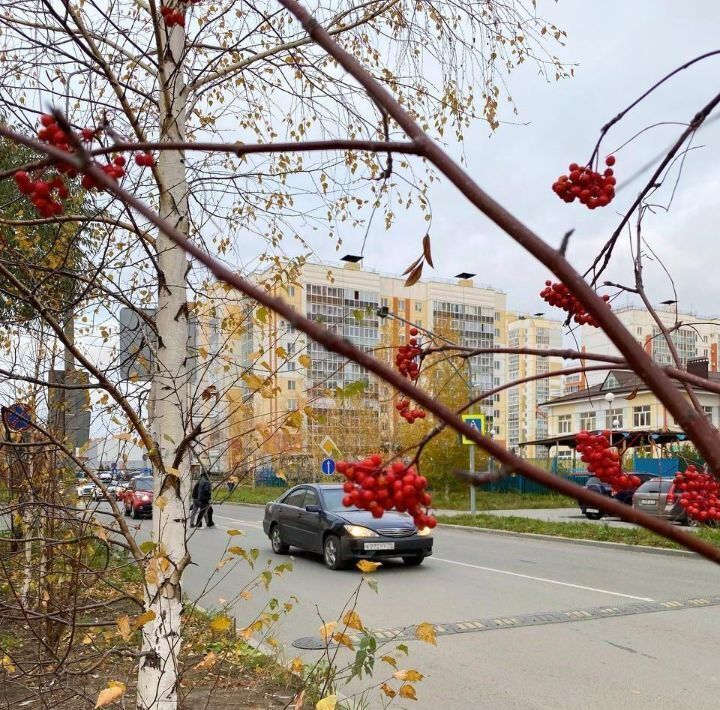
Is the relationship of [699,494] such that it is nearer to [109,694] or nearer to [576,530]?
[109,694]

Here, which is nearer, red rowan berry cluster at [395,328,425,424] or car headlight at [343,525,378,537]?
red rowan berry cluster at [395,328,425,424]

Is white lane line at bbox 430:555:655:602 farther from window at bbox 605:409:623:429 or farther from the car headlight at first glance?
window at bbox 605:409:623:429

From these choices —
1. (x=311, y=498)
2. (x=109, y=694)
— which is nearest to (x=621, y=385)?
(x=109, y=694)

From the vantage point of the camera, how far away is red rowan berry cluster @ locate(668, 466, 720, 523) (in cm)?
231

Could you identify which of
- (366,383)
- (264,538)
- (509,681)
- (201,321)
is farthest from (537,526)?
(366,383)

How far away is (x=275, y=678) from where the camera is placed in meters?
5.48

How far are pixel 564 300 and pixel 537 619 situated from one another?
695 centimetres

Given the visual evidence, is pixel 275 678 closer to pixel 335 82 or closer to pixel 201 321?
pixel 201 321

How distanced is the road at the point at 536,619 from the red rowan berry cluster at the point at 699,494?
6.84 feet

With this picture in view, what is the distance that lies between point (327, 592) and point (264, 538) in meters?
7.00

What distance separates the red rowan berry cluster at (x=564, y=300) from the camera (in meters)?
2.01

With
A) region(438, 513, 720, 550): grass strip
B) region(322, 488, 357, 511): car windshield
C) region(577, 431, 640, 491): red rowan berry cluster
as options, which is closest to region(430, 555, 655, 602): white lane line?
region(322, 488, 357, 511): car windshield

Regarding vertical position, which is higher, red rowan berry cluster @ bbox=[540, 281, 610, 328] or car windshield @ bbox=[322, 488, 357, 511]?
red rowan berry cluster @ bbox=[540, 281, 610, 328]

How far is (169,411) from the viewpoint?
339 centimetres
